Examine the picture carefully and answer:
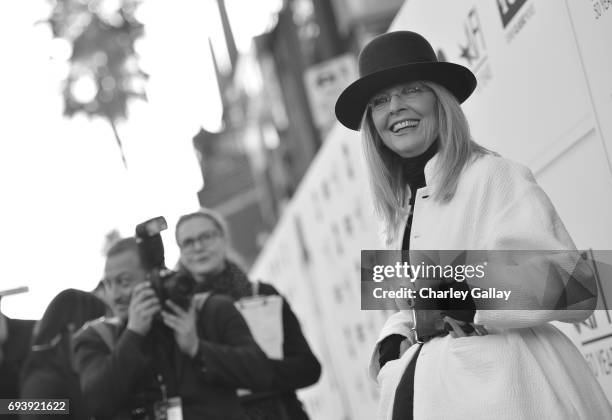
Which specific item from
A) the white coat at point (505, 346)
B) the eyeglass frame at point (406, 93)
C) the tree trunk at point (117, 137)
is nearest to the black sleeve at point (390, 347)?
the white coat at point (505, 346)

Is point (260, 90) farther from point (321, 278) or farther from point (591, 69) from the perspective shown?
point (591, 69)

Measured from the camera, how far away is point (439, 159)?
112 inches

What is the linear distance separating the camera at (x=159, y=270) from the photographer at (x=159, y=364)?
0.03m

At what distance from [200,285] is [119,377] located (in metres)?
0.95

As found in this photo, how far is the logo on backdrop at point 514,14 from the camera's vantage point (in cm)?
371

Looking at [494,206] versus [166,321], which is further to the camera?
[166,321]

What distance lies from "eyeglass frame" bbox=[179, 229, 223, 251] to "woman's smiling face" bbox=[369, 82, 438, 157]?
203 centimetres

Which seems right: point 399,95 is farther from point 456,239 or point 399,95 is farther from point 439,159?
point 456,239

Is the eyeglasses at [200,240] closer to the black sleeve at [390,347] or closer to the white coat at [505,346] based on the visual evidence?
the black sleeve at [390,347]

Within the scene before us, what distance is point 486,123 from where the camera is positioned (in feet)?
14.1

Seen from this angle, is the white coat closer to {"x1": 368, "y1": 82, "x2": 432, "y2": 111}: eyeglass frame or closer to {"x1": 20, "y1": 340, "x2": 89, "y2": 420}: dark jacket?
{"x1": 368, "y1": 82, "x2": 432, "y2": 111}: eyeglass frame

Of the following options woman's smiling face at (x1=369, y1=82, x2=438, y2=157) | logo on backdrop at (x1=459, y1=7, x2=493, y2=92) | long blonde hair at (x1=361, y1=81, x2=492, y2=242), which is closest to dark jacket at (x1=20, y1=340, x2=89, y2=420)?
long blonde hair at (x1=361, y1=81, x2=492, y2=242)

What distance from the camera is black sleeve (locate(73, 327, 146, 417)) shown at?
3.98m

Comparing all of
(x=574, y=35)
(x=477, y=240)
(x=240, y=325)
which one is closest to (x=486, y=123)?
(x=574, y=35)
